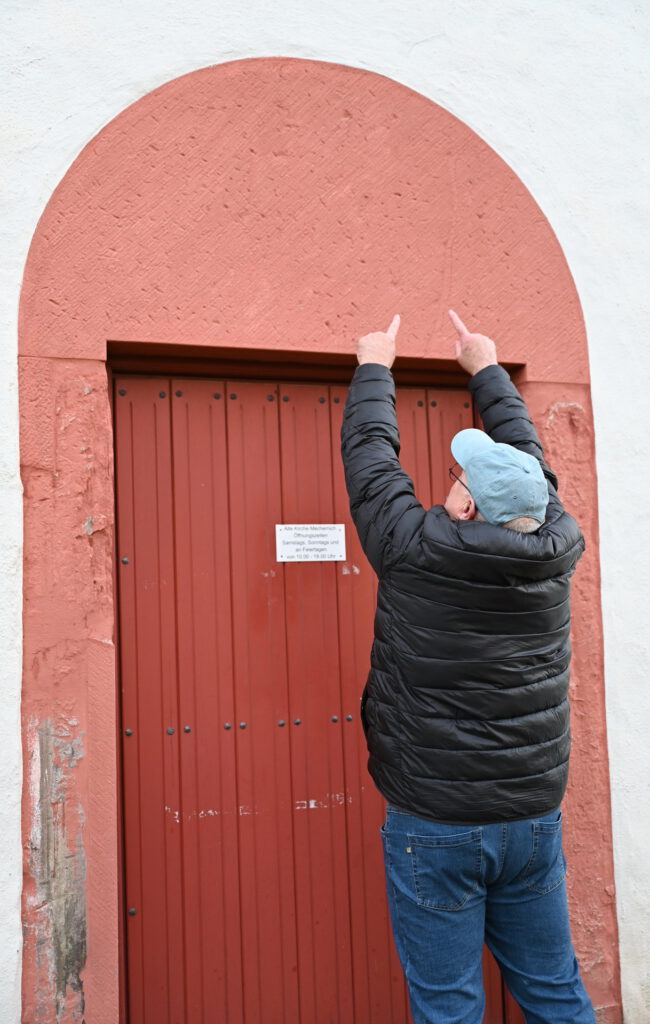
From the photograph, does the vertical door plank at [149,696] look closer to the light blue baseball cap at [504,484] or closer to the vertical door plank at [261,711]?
the vertical door plank at [261,711]

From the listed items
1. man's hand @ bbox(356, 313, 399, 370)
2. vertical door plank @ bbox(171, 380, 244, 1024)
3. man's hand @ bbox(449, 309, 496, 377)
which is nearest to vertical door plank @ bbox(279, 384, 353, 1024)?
vertical door plank @ bbox(171, 380, 244, 1024)

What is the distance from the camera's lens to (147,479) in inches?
117

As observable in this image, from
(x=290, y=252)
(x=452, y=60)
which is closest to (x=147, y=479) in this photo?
(x=290, y=252)

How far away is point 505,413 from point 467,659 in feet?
2.67

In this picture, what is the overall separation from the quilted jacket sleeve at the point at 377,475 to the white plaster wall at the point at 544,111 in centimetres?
121

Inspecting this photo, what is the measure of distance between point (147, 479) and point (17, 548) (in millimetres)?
521

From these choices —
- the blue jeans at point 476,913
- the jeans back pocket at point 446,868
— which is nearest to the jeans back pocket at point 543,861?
the blue jeans at point 476,913

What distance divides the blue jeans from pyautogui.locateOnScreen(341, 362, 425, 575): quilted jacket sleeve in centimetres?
67

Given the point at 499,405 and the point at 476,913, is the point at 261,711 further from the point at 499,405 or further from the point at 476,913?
the point at 499,405

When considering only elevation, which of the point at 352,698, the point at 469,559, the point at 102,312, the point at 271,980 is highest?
the point at 102,312

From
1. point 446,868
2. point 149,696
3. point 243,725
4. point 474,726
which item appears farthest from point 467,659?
point 149,696

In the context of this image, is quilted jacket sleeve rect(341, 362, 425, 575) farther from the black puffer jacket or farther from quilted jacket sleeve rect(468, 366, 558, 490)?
quilted jacket sleeve rect(468, 366, 558, 490)

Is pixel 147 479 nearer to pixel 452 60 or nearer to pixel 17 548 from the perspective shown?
pixel 17 548

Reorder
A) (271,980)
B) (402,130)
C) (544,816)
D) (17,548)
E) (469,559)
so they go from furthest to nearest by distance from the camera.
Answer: (402,130), (271,980), (17,548), (544,816), (469,559)
